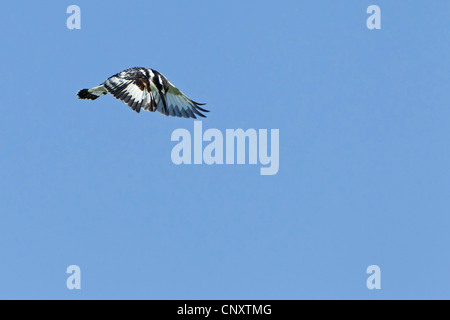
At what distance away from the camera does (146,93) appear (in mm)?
15219

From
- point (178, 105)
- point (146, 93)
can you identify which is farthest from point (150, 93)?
point (178, 105)

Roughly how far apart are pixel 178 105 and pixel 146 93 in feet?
4.16

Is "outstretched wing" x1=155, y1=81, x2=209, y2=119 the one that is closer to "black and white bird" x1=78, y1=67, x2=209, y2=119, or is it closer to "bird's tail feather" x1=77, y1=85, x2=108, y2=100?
"black and white bird" x1=78, y1=67, x2=209, y2=119

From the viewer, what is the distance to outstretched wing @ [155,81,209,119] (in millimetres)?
16203

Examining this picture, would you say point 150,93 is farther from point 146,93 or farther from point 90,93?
point 90,93

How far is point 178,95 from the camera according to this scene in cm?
1641

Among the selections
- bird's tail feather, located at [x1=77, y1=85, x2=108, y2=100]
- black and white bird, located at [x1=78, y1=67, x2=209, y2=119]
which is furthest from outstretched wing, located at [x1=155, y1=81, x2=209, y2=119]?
bird's tail feather, located at [x1=77, y1=85, x2=108, y2=100]

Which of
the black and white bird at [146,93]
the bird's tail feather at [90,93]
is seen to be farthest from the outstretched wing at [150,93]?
the bird's tail feather at [90,93]
